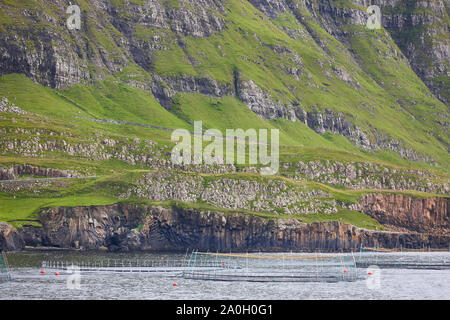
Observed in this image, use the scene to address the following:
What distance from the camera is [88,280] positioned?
19462cm

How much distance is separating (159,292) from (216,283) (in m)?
25.2
